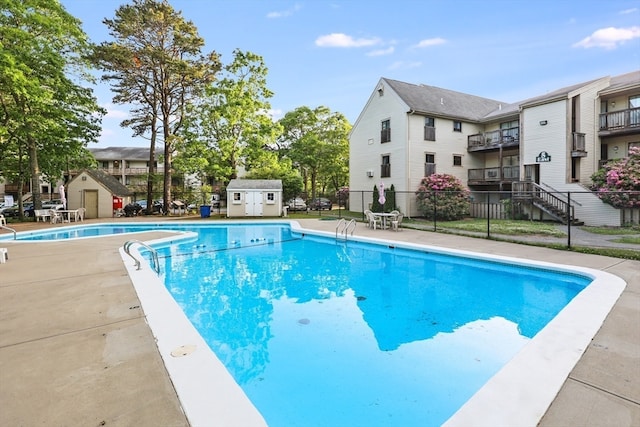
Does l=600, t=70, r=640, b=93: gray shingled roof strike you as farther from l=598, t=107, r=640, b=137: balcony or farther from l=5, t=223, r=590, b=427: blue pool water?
l=5, t=223, r=590, b=427: blue pool water

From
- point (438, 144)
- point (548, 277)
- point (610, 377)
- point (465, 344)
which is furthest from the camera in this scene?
point (438, 144)

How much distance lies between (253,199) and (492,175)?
50.8 feet

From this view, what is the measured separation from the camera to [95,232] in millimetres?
16000

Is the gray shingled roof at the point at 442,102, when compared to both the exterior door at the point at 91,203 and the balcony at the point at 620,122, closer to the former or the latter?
the balcony at the point at 620,122

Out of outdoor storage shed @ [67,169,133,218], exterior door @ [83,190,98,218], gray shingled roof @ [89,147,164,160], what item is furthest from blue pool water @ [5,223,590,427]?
gray shingled roof @ [89,147,164,160]

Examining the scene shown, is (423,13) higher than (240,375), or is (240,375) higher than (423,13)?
(423,13)

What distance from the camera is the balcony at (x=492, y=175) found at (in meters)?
18.7

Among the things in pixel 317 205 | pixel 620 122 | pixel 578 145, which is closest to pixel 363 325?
pixel 578 145

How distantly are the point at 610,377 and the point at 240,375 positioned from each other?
3.45 m

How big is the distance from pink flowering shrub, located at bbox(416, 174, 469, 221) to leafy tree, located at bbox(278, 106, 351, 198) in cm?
1307

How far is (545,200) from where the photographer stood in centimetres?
1642

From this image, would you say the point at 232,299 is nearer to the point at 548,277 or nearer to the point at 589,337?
the point at 589,337

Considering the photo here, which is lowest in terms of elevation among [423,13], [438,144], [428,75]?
[438,144]

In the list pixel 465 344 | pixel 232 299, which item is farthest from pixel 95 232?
pixel 465 344
